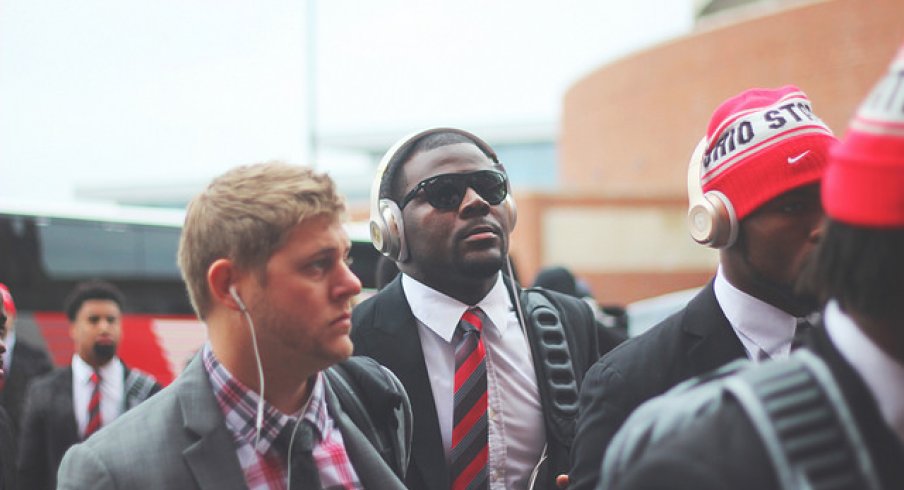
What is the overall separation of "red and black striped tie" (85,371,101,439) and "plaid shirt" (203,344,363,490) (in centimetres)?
503

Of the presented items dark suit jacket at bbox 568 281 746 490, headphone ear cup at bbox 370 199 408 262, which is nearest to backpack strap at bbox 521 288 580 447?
headphone ear cup at bbox 370 199 408 262

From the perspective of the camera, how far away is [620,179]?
34656 mm

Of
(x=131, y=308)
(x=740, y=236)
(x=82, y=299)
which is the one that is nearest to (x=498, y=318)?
(x=740, y=236)

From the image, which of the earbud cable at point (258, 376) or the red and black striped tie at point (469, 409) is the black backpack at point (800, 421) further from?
the red and black striped tie at point (469, 409)

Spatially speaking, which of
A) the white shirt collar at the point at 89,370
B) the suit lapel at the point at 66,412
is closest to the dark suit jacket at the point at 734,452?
the suit lapel at the point at 66,412

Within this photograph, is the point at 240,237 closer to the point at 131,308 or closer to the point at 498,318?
the point at 498,318

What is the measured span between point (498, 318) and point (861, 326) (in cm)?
236

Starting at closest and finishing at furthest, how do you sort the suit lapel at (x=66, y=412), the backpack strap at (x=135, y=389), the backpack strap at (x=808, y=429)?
the backpack strap at (x=808, y=429) < the suit lapel at (x=66, y=412) < the backpack strap at (x=135, y=389)

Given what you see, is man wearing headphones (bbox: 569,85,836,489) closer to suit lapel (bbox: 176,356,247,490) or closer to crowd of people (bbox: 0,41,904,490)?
crowd of people (bbox: 0,41,904,490)

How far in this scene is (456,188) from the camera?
4.02 meters

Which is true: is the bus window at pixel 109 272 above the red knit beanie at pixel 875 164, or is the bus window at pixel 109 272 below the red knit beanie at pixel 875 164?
below

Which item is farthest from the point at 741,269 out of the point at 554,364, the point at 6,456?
the point at 6,456

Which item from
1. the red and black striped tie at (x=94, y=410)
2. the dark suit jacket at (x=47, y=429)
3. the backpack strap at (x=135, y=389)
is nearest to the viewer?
the dark suit jacket at (x=47, y=429)

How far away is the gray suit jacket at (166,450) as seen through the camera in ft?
7.95
